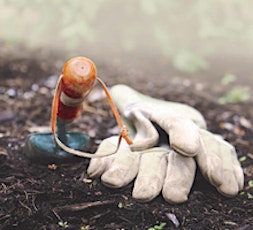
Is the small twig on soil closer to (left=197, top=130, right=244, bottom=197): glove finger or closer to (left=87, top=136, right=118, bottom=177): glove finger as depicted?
(left=87, top=136, right=118, bottom=177): glove finger

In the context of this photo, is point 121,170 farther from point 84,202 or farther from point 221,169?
point 221,169

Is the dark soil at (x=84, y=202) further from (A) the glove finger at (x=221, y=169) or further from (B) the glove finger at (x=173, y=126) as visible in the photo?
(B) the glove finger at (x=173, y=126)

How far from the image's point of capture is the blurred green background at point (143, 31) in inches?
218

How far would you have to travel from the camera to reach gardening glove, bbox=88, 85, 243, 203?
187 centimetres

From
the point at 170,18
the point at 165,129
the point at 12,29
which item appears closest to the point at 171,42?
the point at 170,18

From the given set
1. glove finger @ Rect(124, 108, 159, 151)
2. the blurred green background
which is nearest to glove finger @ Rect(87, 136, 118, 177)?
glove finger @ Rect(124, 108, 159, 151)

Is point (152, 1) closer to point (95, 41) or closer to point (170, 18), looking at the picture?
point (170, 18)

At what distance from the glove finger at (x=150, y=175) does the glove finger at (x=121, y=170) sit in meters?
0.03

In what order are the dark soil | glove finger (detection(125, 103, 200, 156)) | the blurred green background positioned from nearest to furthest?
the dark soil, glove finger (detection(125, 103, 200, 156)), the blurred green background

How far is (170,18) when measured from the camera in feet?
20.0

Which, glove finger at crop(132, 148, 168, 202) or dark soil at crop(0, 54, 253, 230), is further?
glove finger at crop(132, 148, 168, 202)

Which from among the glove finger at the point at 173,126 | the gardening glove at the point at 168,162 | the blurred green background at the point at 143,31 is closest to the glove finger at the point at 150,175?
the gardening glove at the point at 168,162

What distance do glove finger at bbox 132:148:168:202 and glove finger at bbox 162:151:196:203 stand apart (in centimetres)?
3

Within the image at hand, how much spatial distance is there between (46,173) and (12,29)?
4.62 m
